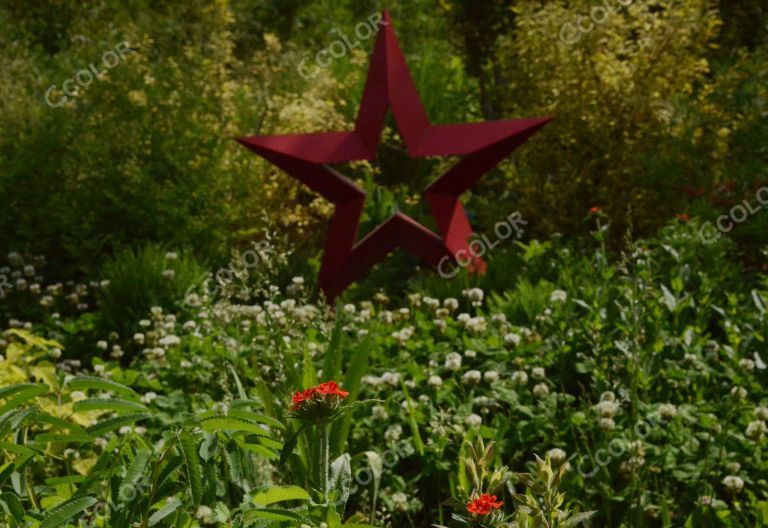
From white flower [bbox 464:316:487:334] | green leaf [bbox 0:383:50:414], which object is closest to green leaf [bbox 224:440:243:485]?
green leaf [bbox 0:383:50:414]

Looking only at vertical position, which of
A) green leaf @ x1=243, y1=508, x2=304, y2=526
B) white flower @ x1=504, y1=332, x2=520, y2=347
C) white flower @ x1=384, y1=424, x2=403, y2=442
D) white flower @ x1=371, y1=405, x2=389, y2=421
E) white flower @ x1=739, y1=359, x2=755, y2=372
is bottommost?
white flower @ x1=384, y1=424, x2=403, y2=442

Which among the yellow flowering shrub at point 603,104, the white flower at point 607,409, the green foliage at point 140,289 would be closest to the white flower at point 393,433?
the white flower at point 607,409

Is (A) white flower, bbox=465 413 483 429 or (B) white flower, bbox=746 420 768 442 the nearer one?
(B) white flower, bbox=746 420 768 442

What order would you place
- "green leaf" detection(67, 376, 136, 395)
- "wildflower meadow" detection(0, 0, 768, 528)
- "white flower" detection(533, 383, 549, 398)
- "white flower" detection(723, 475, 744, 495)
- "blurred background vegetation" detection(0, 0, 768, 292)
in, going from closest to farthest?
"green leaf" detection(67, 376, 136, 395), "wildflower meadow" detection(0, 0, 768, 528), "white flower" detection(723, 475, 744, 495), "white flower" detection(533, 383, 549, 398), "blurred background vegetation" detection(0, 0, 768, 292)

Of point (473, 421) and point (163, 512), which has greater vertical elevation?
point (163, 512)

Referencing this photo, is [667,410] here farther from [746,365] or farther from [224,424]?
[224,424]

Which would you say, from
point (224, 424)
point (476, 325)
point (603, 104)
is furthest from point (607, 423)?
point (603, 104)

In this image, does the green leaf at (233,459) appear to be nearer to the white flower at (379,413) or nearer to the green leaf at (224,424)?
the green leaf at (224,424)

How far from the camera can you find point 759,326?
3711 millimetres

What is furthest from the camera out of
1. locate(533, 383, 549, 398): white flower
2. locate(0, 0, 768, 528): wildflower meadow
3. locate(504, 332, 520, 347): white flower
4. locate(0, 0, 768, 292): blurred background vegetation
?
locate(0, 0, 768, 292): blurred background vegetation

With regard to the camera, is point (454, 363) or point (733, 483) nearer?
point (733, 483)

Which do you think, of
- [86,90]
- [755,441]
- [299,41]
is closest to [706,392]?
[755,441]

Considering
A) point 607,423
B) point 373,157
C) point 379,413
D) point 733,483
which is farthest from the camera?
point 373,157

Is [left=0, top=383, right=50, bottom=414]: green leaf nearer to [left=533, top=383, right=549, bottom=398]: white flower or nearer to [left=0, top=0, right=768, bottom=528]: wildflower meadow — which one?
Result: [left=0, top=0, right=768, bottom=528]: wildflower meadow
